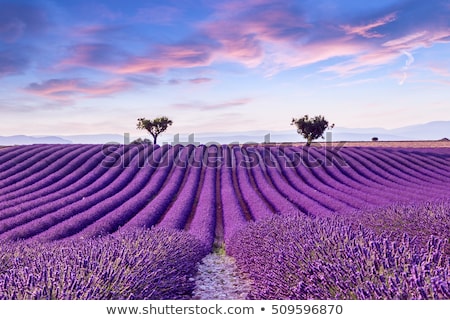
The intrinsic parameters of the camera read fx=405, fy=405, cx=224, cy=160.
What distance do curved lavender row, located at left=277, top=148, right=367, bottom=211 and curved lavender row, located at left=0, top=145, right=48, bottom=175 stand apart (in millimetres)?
12196

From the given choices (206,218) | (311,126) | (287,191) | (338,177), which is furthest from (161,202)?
(311,126)

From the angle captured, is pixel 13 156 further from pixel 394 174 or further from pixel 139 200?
pixel 394 174

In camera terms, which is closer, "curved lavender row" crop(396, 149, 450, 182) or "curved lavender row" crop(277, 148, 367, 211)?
"curved lavender row" crop(277, 148, 367, 211)

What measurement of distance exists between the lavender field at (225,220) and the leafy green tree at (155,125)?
447 inches

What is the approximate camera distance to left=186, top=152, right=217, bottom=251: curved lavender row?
9039 mm

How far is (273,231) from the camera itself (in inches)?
236

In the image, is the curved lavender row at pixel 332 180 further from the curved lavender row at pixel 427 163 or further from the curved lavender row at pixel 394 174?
the curved lavender row at pixel 427 163

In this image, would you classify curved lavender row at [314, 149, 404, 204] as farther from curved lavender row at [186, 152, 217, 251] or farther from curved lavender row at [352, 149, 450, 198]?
curved lavender row at [186, 152, 217, 251]

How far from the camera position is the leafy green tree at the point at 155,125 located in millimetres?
38750

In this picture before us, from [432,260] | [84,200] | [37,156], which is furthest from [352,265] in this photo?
[37,156]

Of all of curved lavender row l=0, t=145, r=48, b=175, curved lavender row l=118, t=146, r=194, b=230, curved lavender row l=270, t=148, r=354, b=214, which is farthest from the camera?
curved lavender row l=0, t=145, r=48, b=175

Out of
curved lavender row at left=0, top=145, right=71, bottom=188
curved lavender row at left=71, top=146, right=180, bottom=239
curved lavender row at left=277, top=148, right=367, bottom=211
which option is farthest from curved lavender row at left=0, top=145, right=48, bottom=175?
curved lavender row at left=277, top=148, right=367, bottom=211

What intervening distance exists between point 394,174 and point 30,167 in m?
16.8
